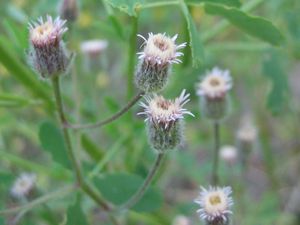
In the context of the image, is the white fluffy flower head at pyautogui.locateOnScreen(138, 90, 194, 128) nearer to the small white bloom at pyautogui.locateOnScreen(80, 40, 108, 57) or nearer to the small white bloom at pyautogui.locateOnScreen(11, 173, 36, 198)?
the small white bloom at pyautogui.locateOnScreen(11, 173, 36, 198)

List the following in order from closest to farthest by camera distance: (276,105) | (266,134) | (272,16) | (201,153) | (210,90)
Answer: (210,90), (276,105), (272,16), (266,134), (201,153)

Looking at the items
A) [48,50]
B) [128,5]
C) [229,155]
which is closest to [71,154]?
[48,50]

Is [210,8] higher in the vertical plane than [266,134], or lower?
lower

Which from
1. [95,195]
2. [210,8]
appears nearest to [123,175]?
[95,195]

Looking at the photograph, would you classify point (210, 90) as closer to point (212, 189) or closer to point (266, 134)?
point (212, 189)

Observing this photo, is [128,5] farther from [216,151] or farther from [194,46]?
[216,151]

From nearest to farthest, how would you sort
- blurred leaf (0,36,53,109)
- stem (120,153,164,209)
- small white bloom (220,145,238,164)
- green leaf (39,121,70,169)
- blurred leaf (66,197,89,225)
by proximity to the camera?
stem (120,153,164,209), blurred leaf (66,197,89,225), green leaf (39,121,70,169), blurred leaf (0,36,53,109), small white bloom (220,145,238,164)

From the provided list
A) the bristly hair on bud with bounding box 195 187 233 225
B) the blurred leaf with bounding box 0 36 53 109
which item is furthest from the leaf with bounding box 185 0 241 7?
the blurred leaf with bounding box 0 36 53 109
